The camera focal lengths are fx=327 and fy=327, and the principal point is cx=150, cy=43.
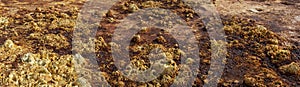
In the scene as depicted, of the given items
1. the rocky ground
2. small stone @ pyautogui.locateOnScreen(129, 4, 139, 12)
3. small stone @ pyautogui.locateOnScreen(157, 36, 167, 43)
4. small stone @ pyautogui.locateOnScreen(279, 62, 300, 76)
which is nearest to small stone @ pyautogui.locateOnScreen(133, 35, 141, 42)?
the rocky ground

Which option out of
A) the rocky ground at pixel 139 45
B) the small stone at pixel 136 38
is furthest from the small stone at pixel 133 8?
the small stone at pixel 136 38

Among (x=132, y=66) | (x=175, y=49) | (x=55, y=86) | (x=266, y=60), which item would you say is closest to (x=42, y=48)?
(x=55, y=86)

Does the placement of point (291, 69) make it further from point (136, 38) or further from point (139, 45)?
point (136, 38)

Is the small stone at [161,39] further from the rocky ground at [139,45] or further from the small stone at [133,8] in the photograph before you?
the small stone at [133,8]

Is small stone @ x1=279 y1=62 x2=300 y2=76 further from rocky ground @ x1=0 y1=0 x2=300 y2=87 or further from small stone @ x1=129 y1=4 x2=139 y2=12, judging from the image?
small stone @ x1=129 y1=4 x2=139 y2=12

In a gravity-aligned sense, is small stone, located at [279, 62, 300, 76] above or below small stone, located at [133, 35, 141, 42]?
below

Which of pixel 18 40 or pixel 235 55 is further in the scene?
pixel 18 40

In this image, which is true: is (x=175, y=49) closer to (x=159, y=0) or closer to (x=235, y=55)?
(x=235, y=55)

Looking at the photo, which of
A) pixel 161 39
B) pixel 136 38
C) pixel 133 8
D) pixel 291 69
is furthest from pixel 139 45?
pixel 291 69
